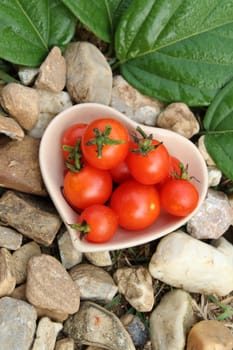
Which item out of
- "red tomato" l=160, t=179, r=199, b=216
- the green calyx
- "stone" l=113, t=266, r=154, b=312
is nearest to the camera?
the green calyx

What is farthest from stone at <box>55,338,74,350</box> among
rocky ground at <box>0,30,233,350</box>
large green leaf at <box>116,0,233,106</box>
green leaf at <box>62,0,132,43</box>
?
green leaf at <box>62,0,132,43</box>

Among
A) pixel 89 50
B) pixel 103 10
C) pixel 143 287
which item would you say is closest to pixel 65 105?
pixel 89 50

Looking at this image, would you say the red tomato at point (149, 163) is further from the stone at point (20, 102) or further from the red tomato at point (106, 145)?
the stone at point (20, 102)

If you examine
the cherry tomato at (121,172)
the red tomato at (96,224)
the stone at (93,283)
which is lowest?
the stone at (93,283)

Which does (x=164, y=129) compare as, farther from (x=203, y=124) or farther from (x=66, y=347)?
(x=66, y=347)

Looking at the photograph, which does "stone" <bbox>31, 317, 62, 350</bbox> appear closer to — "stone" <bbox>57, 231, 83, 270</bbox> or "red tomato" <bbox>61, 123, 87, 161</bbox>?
"stone" <bbox>57, 231, 83, 270</bbox>

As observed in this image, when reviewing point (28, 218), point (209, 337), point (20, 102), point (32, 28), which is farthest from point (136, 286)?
point (32, 28)

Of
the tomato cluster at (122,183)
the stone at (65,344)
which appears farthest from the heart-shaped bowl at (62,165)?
the stone at (65,344)
